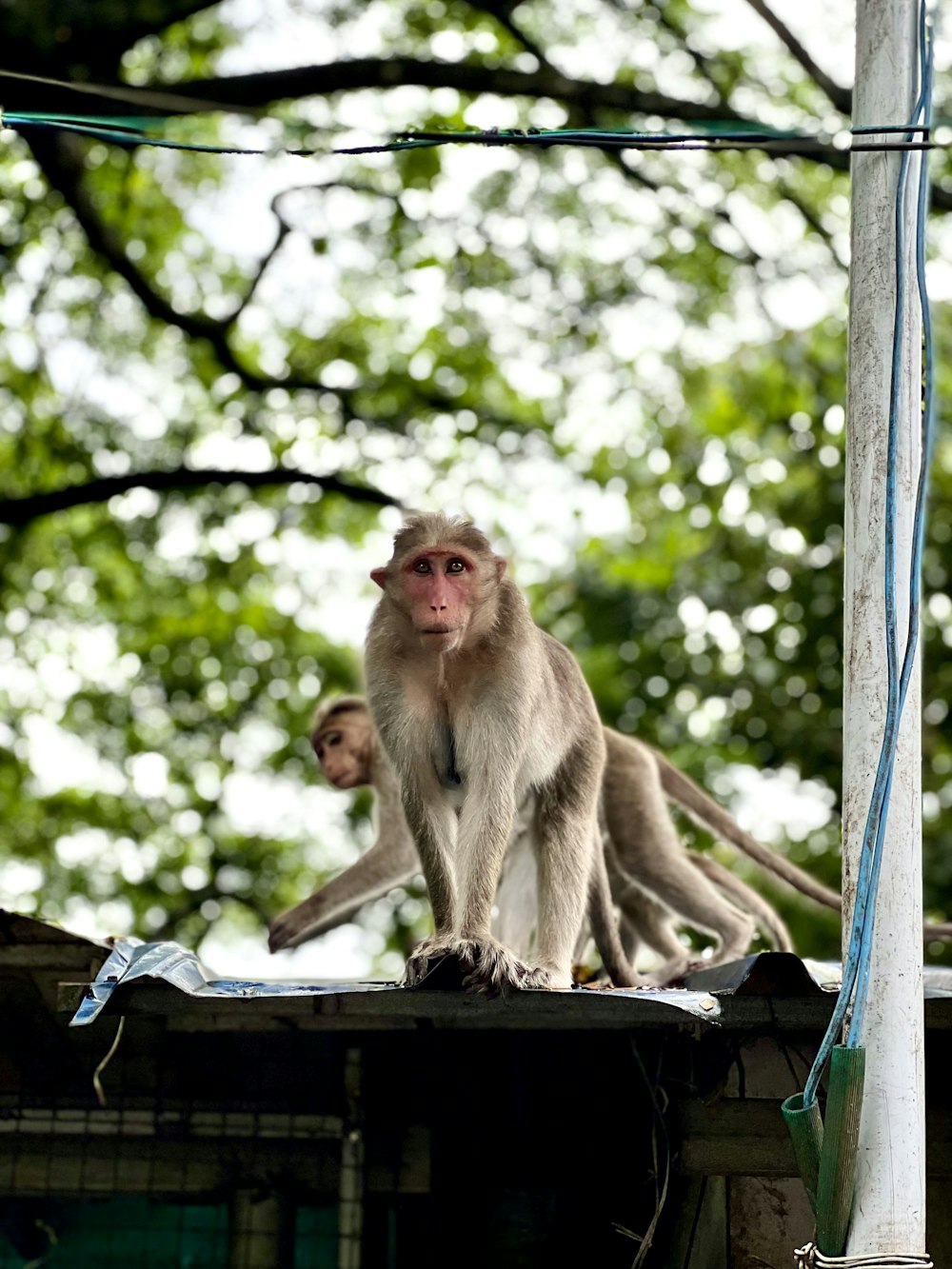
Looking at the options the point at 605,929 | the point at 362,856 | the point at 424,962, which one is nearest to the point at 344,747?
the point at 362,856

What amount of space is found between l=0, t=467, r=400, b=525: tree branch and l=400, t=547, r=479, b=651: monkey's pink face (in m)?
6.98

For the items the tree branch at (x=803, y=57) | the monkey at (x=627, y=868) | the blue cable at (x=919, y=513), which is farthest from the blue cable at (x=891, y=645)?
the tree branch at (x=803, y=57)

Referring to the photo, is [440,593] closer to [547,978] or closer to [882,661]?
[547,978]

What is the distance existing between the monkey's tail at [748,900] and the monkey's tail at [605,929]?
3.81 ft

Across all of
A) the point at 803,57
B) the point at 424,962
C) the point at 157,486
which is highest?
the point at 803,57

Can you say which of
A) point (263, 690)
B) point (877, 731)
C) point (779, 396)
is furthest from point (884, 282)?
point (263, 690)

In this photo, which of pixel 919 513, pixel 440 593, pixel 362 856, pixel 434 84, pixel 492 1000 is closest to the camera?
pixel 919 513

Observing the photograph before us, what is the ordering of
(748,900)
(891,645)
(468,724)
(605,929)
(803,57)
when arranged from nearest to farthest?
(891,645) → (468,724) → (605,929) → (748,900) → (803,57)

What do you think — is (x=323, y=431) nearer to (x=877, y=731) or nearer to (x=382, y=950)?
(x=382, y=950)

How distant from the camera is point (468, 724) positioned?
5805 millimetres

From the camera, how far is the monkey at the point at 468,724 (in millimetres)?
5609

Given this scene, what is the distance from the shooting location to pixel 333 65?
11.2 m

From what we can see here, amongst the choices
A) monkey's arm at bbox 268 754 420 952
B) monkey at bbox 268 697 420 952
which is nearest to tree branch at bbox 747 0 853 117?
monkey at bbox 268 697 420 952

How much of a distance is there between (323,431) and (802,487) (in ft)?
14.4
